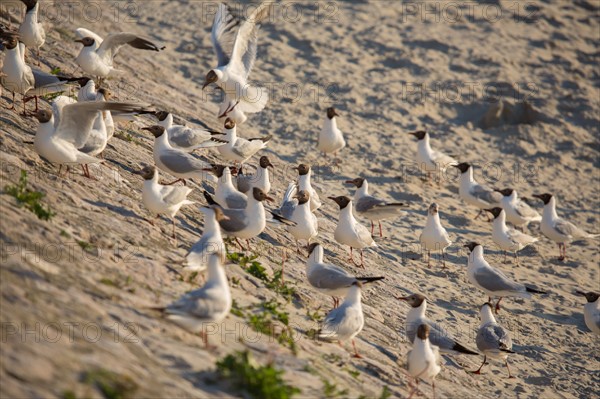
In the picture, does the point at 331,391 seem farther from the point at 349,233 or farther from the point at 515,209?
the point at 515,209

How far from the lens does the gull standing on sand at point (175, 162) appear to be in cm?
908

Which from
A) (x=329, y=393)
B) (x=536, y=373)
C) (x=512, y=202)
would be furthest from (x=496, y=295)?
(x=329, y=393)

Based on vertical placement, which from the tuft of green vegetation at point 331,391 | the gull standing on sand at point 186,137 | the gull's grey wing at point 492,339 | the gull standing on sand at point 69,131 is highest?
the gull standing on sand at point 69,131

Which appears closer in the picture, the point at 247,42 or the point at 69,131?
the point at 69,131

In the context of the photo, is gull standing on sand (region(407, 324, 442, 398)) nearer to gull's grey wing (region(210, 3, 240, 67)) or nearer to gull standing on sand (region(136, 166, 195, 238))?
gull standing on sand (region(136, 166, 195, 238))

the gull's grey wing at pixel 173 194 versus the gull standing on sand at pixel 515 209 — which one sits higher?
the gull's grey wing at pixel 173 194

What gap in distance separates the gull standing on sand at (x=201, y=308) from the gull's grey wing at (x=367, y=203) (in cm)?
477

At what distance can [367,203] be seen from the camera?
1085 cm

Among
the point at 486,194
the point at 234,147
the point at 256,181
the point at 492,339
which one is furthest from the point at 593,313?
the point at 234,147

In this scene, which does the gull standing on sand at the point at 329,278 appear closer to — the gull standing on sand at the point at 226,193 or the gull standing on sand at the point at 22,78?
the gull standing on sand at the point at 226,193

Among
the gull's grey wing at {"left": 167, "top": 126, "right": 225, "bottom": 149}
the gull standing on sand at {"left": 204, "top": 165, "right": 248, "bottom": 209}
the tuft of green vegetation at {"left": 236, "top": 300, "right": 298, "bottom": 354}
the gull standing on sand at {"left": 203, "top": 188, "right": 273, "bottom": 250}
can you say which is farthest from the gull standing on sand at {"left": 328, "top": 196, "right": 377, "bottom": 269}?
the tuft of green vegetation at {"left": 236, "top": 300, "right": 298, "bottom": 354}

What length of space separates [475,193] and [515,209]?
676mm

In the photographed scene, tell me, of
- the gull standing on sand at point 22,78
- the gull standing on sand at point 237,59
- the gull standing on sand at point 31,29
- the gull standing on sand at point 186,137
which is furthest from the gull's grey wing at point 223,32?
the gull standing on sand at point 22,78

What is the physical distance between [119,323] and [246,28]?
7.66 m
